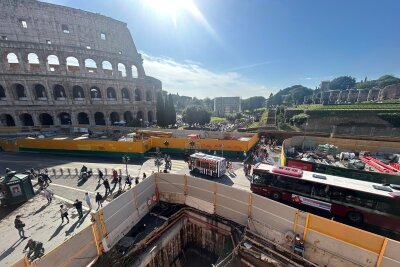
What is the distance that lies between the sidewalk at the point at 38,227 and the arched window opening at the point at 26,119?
39.8m

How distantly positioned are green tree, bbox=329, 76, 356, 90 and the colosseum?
530 feet

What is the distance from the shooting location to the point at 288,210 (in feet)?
30.8

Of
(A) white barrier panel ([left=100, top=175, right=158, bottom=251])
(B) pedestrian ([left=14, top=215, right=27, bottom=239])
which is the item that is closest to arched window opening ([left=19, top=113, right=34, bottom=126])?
(B) pedestrian ([left=14, top=215, right=27, bottom=239])

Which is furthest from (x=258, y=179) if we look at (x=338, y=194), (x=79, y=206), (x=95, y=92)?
(x=95, y=92)

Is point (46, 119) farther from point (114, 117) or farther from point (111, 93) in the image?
point (111, 93)

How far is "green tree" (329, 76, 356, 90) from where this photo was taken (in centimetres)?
14550

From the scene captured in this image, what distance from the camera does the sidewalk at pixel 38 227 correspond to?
10.7 meters

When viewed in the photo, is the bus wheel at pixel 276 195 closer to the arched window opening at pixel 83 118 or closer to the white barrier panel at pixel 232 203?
the white barrier panel at pixel 232 203

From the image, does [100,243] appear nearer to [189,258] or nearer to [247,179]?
[189,258]

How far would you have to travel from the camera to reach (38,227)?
12.6 meters

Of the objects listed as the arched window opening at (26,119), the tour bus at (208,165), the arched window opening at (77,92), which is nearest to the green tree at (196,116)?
the arched window opening at (77,92)

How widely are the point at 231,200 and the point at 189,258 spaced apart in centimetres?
570

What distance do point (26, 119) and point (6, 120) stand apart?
11.4 ft

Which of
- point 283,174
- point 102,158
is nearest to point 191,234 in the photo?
point 283,174
